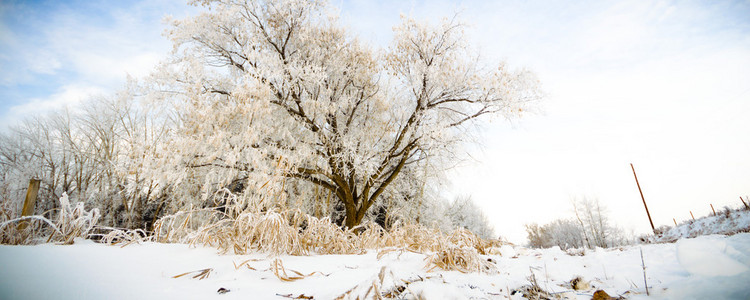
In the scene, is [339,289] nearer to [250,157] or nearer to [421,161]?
[250,157]

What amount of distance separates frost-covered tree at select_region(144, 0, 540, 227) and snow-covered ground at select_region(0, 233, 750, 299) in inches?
220

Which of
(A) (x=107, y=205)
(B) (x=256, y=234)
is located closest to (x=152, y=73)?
(B) (x=256, y=234)

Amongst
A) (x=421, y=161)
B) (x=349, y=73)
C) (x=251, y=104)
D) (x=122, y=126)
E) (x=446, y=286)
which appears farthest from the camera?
(x=122, y=126)

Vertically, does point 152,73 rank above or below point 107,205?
above

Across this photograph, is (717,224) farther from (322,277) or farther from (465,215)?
(322,277)

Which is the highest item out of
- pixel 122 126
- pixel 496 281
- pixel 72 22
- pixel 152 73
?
pixel 122 126

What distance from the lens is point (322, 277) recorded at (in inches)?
49.4

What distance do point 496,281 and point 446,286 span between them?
1.16ft

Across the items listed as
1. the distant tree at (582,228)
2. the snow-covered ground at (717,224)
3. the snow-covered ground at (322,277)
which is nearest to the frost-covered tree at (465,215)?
the distant tree at (582,228)

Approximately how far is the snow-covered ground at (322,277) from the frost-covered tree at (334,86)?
5.59m

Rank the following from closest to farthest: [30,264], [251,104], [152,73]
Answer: [30,264] → [251,104] → [152,73]

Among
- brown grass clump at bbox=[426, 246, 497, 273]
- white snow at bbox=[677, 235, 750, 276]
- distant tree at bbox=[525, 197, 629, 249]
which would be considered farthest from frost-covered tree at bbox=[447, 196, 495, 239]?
white snow at bbox=[677, 235, 750, 276]

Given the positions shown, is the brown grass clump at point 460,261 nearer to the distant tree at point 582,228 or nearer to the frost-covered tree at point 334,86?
the frost-covered tree at point 334,86

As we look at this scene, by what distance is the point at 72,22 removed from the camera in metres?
3.61
